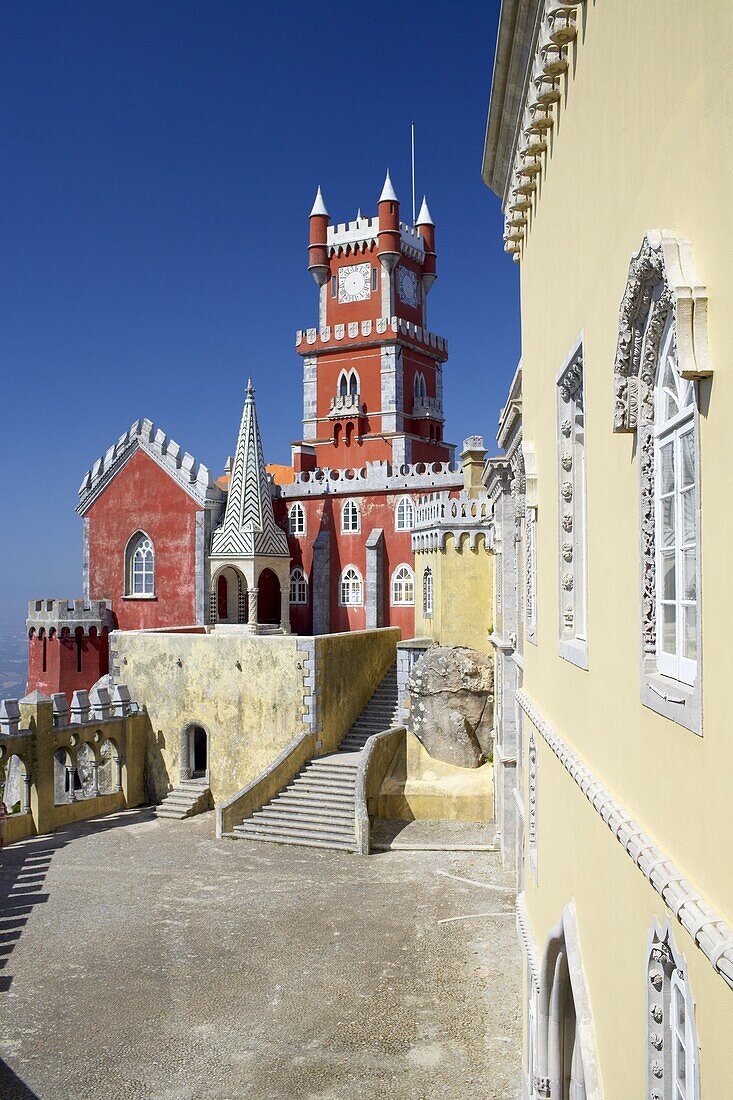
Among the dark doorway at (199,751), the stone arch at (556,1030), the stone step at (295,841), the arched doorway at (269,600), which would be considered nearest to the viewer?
the stone arch at (556,1030)

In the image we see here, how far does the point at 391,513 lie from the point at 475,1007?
2053 centimetres

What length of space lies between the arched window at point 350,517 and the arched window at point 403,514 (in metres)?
1.48

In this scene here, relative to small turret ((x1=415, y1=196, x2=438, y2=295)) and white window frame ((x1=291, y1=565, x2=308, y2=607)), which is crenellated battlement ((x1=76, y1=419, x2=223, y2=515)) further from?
small turret ((x1=415, y1=196, x2=438, y2=295))

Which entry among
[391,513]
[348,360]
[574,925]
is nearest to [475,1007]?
[574,925]

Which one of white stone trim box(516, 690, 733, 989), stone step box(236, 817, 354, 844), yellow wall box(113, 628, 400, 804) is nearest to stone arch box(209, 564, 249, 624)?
yellow wall box(113, 628, 400, 804)

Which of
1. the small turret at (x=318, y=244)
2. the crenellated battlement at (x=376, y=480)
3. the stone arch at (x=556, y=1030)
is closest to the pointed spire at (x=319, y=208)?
the small turret at (x=318, y=244)

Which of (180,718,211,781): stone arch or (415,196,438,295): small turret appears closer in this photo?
(180,718,211,781): stone arch

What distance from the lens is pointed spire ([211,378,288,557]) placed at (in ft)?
93.4

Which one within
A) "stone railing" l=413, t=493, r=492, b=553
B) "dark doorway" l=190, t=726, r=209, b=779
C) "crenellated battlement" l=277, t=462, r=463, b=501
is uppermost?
"crenellated battlement" l=277, t=462, r=463, b=501

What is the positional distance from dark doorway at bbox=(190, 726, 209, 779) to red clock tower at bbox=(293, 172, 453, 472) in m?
15.6

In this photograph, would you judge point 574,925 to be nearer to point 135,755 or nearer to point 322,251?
point 135,755

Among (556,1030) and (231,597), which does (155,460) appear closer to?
(231,597)

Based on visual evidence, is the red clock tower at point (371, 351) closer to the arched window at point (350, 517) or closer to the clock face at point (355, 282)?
the clock face at point (355, 282)

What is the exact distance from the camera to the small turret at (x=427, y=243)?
131 ft
